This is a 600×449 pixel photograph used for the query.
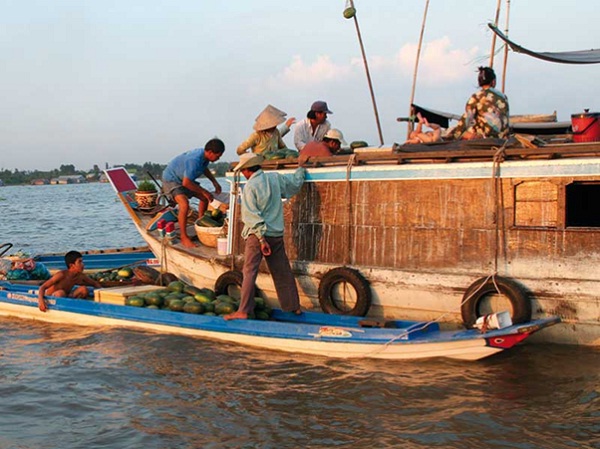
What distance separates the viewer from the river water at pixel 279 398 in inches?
213

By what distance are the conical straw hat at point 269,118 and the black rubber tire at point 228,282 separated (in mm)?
2038

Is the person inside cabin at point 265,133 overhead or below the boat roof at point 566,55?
below

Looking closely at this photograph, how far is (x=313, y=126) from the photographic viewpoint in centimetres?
969

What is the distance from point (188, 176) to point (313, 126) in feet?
6.20

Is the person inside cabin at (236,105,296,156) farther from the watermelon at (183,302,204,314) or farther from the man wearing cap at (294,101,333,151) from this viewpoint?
the watermelon at (183,302,204,314)

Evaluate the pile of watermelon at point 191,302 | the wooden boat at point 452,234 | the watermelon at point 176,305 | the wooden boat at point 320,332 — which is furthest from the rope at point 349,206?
the watermelon at point 176,305

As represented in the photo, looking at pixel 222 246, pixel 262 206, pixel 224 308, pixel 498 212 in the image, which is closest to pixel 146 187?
pixel 222 246

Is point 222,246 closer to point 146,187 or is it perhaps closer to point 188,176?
point 188,176

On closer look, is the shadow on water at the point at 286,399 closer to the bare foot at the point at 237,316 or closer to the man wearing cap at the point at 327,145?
the bare foot at the point at 237,316

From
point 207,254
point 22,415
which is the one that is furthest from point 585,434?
point 207,254

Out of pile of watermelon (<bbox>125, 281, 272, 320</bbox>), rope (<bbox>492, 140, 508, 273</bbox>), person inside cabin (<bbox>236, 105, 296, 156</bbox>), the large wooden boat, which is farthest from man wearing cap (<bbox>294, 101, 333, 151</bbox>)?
rope (<bbox>492, 140, 508, 273</bbox>)

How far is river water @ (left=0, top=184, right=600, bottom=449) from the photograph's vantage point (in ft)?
17.7

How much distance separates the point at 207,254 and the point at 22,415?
11.8ft

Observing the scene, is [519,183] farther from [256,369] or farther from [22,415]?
[22,415]
